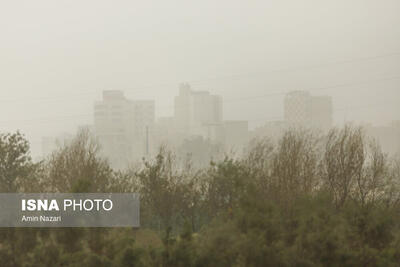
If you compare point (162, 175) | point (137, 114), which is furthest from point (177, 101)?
point (162, 175)

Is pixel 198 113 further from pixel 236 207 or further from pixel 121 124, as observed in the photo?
pixel 236 207

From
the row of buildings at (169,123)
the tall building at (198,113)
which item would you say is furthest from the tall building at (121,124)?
the tall building at (198,113)

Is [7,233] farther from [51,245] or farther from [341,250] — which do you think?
[341,250]

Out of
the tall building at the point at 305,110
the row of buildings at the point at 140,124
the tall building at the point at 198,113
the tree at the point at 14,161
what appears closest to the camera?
the tree at the point at 14,161

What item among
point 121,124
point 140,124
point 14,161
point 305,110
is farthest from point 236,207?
point 140,124

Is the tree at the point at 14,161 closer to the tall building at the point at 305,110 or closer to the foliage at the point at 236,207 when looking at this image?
the foliage at the point at 236,207
